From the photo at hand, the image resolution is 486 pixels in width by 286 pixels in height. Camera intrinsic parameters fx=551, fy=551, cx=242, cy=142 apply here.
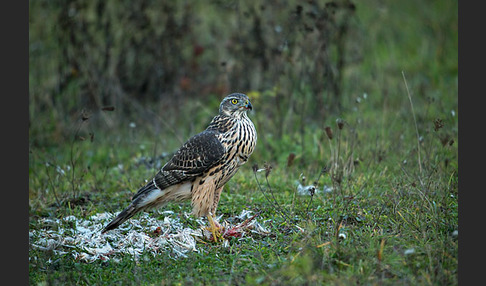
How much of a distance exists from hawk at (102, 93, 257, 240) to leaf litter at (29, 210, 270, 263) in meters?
0.17

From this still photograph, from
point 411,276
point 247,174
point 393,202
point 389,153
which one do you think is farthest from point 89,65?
point 411,276

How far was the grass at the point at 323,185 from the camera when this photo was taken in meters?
4.13

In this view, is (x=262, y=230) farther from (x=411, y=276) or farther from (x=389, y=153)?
(x=389, y=153)

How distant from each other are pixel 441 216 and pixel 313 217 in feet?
3.75

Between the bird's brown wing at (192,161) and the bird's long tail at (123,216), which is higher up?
the bird's brown wing at (192,161)

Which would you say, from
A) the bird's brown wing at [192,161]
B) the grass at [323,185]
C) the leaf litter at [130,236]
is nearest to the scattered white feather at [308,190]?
the grass at [323,185]

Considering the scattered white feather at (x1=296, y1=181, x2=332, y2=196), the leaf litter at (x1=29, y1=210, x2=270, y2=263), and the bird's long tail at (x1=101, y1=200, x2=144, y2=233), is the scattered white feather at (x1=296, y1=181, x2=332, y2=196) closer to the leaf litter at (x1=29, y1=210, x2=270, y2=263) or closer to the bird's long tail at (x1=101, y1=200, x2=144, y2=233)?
the leaf litter at (x1=29, y1=210, x2=270, y2=263)

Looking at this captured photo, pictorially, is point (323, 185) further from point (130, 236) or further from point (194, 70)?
point (194, 70)

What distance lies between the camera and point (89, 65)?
8.83m

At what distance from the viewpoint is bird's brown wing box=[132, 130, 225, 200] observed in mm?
5020

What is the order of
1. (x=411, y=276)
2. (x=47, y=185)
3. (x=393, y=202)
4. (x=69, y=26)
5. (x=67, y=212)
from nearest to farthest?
(x=411, y=276) < (x=393, y=202) < (x=67, y=212) < (x=47, y=185) < (x=69, y=26)

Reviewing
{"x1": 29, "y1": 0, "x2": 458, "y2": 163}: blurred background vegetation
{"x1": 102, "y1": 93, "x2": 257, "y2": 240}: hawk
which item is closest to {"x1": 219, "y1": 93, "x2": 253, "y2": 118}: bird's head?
{"x1": 102, "y1": 93, "x2": 257, "y2": 240}: hawk

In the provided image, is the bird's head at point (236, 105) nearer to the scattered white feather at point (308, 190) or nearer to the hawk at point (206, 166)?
the hawk at point (206, 166)

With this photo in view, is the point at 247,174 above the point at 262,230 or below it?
below
